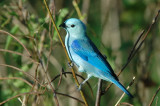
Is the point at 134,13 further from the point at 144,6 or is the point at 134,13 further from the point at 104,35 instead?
the point at 104,35

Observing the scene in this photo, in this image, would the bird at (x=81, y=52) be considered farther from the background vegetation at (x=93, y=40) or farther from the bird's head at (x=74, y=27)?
the background vegetation at (x=93, y=40)

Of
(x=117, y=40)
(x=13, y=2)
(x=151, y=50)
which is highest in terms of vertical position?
(x=13, y=2)

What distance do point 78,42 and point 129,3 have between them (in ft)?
6.42

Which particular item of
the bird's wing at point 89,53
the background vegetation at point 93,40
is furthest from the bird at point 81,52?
the background vegetation at point 93,40

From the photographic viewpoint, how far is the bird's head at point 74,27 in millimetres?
3396

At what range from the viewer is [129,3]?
5.11 m

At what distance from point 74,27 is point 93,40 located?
0.59 metres

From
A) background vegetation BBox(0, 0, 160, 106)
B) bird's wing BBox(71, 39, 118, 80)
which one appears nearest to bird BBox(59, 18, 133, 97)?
bird's wing BBox(71, 39, 118, 80)

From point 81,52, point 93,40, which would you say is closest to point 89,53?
point 81,52

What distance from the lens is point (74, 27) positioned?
3.46 m

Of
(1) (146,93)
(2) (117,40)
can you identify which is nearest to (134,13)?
(2) (117,40)

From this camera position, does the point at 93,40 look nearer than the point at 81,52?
No

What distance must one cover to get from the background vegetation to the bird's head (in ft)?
0.42

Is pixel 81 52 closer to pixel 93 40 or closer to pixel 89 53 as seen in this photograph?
pixel 89 53
